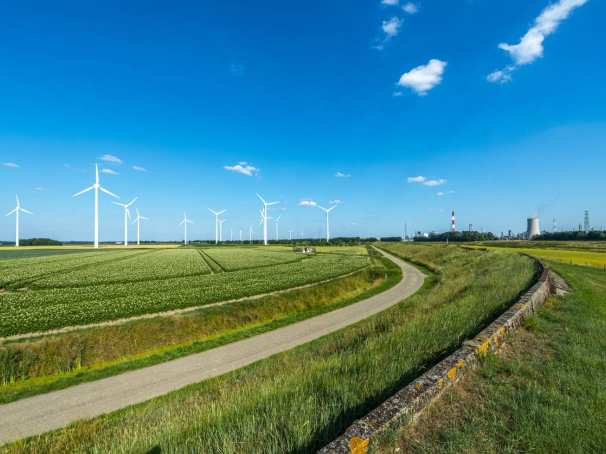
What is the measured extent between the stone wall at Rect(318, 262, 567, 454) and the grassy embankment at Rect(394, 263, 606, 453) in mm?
194

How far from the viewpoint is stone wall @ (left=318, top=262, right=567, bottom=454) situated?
3.40 m

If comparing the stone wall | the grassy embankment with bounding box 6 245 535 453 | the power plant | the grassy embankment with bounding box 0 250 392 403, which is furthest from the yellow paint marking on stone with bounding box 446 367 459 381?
the power plant

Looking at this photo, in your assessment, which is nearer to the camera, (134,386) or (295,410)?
(295,410)

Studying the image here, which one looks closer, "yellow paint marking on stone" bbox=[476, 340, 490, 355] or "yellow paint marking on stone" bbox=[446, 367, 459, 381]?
"yellow paint marking on stone" bbox=[446, 367, 459, 381]

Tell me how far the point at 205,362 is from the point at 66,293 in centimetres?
2251

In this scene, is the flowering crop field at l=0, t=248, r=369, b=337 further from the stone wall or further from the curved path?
the stone wall

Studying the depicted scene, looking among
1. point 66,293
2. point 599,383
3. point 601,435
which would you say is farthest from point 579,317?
point 66,293

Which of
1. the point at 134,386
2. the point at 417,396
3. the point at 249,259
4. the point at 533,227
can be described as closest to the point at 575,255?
the point at 249,259

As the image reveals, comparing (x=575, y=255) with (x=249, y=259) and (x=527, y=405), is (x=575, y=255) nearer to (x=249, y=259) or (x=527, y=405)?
(x=249, y=259)

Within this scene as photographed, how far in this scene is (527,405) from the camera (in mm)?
4633

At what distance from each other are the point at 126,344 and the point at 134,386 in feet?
14.6

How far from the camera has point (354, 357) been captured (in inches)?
290

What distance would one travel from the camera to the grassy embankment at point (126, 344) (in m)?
13.6

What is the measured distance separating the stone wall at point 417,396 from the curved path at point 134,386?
12214 mm
